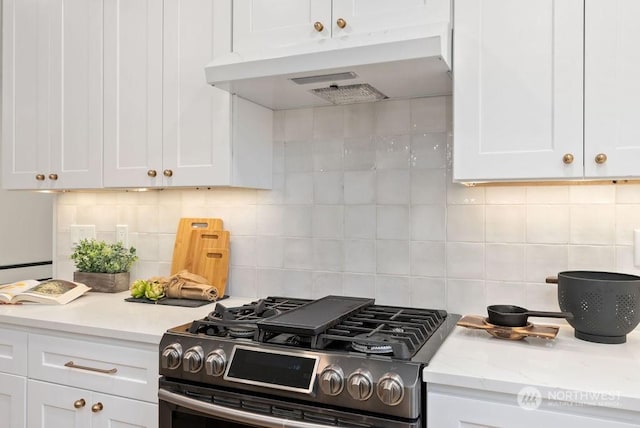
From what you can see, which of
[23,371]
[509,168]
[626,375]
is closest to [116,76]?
[23,371]

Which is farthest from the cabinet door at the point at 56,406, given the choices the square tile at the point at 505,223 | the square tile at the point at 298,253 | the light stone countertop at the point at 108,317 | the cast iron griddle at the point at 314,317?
the square tile at the point at 505,223

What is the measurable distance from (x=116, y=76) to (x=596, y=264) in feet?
6.54

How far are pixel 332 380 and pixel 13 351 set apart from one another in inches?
54.0

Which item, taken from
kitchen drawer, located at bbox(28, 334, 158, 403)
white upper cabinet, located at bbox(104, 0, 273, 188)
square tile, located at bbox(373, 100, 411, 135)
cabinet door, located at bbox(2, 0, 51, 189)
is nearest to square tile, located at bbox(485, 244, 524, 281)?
square tile, located at bbox(373, 100, 411, 135)

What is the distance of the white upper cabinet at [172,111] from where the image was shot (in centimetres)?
185

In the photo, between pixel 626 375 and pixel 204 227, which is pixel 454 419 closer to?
pixel 626 375

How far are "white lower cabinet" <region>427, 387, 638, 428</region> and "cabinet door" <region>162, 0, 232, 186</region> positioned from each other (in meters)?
1.10

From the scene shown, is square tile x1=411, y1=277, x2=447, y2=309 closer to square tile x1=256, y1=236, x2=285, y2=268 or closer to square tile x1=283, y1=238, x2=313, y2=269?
square tile x1=283, y1=238, x2=313, y2=269

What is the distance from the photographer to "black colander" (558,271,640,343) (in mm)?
1373

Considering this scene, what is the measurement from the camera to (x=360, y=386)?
1207mm

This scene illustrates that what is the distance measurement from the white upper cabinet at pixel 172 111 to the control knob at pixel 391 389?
0.98m

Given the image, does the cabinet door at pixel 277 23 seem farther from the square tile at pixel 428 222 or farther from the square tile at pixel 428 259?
the square tile at pixel 428 259

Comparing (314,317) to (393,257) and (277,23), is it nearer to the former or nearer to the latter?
(393,257)

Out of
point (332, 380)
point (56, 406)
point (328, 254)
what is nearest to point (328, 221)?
point (328, 254)
